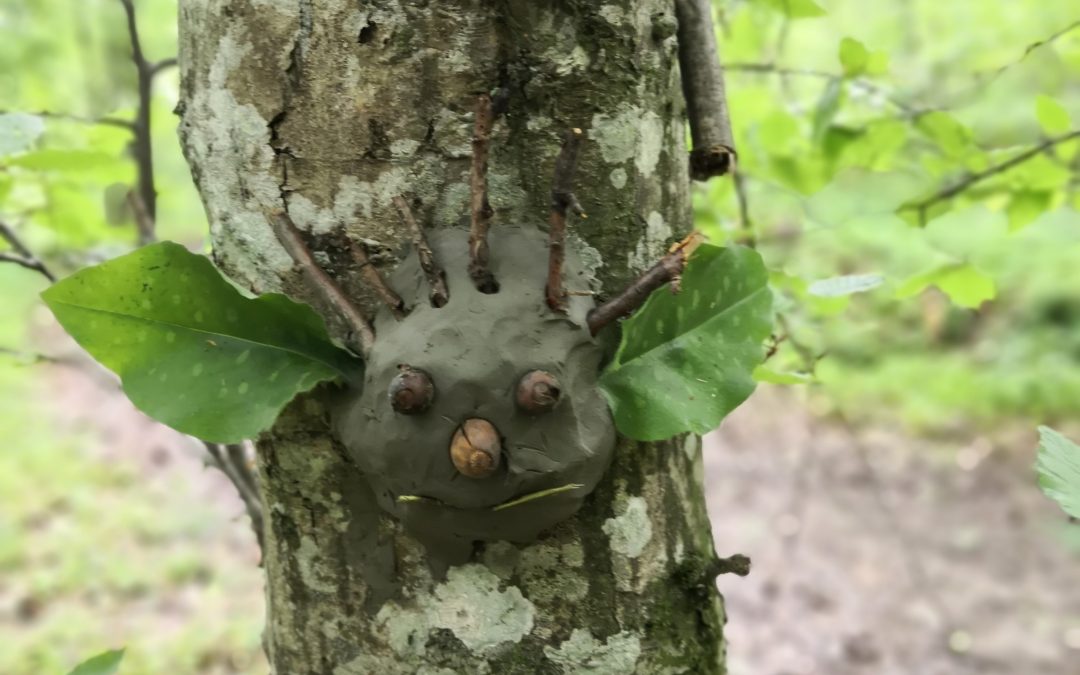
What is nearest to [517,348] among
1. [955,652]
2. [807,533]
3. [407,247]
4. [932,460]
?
[407,247]

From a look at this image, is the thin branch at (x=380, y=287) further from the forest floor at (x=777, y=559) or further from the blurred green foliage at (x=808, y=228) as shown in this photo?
the forest floor at (x=777, y=559)

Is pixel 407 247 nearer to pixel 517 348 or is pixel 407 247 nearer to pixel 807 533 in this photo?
pixel 517 348

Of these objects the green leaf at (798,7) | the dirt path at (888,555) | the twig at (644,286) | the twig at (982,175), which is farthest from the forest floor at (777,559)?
the twig at (644,286)

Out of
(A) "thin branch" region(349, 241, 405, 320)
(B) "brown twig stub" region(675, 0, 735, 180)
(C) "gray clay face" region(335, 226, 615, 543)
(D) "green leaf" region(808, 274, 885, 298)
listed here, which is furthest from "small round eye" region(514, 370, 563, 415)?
(D) "green leaf" region(808, 274, 885, 298)

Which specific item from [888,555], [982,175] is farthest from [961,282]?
[888,555]

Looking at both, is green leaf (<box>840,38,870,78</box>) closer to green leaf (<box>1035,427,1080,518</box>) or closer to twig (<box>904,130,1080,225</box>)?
twig (<box>904,130,1080,225</box>)

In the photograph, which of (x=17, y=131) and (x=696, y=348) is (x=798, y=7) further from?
(x=17, y=131)
